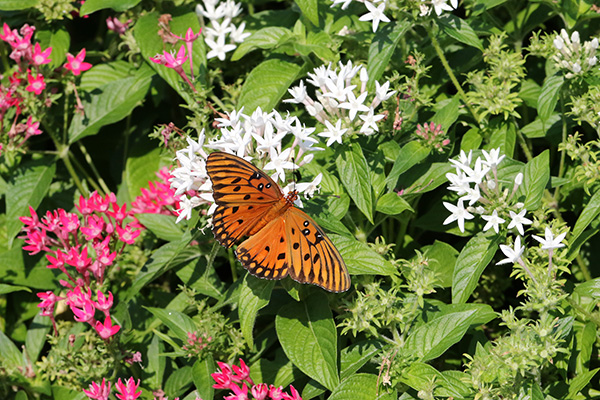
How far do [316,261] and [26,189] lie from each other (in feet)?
4.95

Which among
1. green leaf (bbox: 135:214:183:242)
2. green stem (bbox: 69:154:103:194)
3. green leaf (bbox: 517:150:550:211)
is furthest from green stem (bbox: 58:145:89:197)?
green leaf (bbox: 517:150:550:211)

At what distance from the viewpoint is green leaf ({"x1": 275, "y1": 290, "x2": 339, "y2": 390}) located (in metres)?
1.89

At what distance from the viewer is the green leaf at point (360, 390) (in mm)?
1842

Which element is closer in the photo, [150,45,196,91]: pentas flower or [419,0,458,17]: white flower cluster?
[419,0,458,17]: white flower cluster

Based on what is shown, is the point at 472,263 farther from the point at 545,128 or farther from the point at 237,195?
the point at 237,195

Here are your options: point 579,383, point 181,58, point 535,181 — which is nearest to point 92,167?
point 181,58

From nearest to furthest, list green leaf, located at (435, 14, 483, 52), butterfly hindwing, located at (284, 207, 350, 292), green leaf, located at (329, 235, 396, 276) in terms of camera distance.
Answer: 1. butterfly hindwing, located at (284, 207, 350, 292)
2. green leaf, located at (329, 235, 396, 276)
3. green leaf, located at (435, 14, 483, 52)

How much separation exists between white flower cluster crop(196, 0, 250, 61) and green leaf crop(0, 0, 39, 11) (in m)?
0.69

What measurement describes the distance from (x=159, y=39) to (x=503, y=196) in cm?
150

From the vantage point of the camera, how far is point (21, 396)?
2277mm

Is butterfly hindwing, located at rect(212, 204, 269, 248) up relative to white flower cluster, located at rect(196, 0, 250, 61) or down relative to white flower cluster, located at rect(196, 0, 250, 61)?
down

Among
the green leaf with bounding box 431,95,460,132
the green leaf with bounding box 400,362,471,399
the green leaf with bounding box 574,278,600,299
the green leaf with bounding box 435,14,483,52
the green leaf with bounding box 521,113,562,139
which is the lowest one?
the green leaf with bounding box 400,362,471,399

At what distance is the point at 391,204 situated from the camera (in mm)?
2004

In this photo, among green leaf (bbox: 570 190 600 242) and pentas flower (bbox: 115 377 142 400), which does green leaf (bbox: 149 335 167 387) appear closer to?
pentas flower (bbox: 115 377 142 400)
